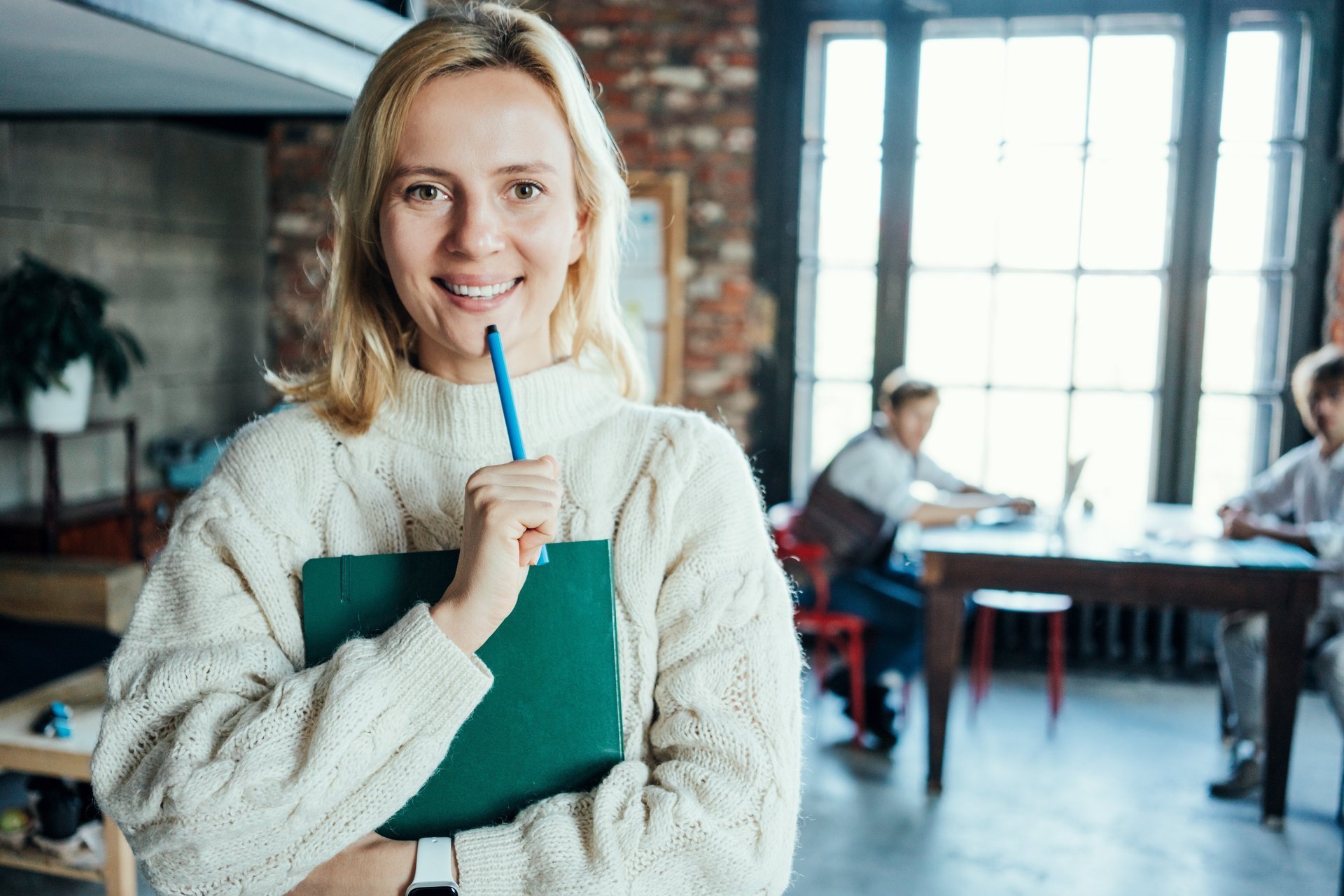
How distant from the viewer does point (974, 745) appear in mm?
3836

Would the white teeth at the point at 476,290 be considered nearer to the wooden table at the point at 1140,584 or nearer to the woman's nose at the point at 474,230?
the woman's nose at the point at 474,230

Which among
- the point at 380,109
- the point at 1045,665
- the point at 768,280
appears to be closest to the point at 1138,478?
the point at 1045,665

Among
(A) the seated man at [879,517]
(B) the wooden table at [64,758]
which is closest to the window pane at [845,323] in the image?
(A) the seated man at [879,517]

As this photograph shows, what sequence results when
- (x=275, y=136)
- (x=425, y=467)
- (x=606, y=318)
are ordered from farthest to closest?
(x=275, y=136)
(x=606, y=318)
(x=425, y=467)

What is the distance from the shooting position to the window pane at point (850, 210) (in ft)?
15.5

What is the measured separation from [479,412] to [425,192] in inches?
9.2

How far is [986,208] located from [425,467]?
399cm

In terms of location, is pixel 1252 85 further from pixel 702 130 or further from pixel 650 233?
pixel 650 233

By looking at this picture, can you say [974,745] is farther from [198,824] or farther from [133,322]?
[133,322]

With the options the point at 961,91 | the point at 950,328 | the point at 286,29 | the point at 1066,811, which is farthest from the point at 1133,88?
the point at 286,29

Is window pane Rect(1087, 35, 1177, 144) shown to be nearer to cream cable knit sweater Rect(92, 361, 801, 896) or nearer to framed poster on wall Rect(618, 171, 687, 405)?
framed poster on wall Rect(618, 171, 687, 405)

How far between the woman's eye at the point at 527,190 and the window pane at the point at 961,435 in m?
3.87

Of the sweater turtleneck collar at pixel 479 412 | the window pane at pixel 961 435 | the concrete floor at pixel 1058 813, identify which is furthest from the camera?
the window pane at pixel 961 435

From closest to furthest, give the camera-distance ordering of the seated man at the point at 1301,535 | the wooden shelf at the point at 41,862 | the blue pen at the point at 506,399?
the blue pen at the point at 506,399 → the wooden shelf at the point at 41,862 → the seated man at the point at 1301,535
